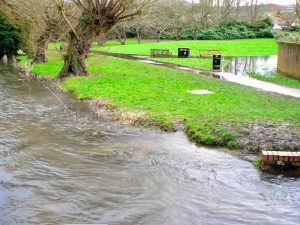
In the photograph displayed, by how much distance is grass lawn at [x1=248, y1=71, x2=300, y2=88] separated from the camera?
21.1m

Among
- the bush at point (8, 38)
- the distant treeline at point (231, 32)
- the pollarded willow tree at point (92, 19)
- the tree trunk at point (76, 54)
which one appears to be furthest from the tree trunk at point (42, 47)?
the distant treeline at point (231, 32)

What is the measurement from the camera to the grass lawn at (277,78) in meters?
21.1

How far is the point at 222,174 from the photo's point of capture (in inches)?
325

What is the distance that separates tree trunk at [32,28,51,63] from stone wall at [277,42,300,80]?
53.8 feet

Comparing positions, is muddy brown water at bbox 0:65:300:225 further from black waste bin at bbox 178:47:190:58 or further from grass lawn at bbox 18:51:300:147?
black waste bin at bbox 178:47:190:58

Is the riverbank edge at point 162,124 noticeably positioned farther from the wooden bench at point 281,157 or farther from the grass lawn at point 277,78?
the grass lawn at point 277,78

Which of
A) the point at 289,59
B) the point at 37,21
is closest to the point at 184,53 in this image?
the point at 289,59

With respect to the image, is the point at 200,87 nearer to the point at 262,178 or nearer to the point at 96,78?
the point at 96,78

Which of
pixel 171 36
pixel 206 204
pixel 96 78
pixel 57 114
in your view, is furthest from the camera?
pixel 171 36

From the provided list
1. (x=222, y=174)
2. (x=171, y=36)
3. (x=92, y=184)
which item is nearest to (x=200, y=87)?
(x=222, y=174)

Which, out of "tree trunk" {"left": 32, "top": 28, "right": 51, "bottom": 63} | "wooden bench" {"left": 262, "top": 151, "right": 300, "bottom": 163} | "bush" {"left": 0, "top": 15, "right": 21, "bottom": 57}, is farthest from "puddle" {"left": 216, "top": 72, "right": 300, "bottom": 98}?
"bush" {"left": 0, "top": 15, "right": 21, "bottom": 57}

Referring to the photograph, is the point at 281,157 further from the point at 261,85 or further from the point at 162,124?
the point at 261,85

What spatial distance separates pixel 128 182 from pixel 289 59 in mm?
19560

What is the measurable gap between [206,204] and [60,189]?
8.97 feet
